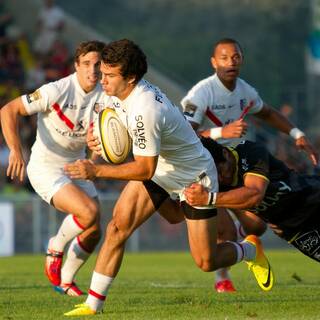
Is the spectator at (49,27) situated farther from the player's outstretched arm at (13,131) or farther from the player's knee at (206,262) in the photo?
the player's knee at (206,262)

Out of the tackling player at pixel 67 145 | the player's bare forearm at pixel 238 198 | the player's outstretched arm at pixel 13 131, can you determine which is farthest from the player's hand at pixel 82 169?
the tackling player at pixel 67 145

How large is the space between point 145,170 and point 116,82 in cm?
73

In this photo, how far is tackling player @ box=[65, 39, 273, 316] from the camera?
27.2ft

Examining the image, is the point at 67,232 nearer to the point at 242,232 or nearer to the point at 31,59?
the point at 242,232

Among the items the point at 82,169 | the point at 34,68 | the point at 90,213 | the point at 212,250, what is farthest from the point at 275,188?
the point at 34,68

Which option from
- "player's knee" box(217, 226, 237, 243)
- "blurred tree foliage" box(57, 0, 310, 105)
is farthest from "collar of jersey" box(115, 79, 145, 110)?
"blurred tree foliage" box(57, 0, 310, 105)

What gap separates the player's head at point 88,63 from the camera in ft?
35.2

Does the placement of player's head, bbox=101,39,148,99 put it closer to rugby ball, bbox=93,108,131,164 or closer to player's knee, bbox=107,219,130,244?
rugby ball, bbox=93,108,131,164

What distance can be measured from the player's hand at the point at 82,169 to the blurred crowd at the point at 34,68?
13807 millimetres

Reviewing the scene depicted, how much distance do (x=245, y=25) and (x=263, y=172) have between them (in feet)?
62.6

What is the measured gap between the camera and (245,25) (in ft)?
90.8

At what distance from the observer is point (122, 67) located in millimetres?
8352

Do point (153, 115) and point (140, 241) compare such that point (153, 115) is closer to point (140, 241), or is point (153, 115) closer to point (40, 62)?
point (140, 241)

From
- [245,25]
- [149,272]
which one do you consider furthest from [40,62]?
[149,272]
